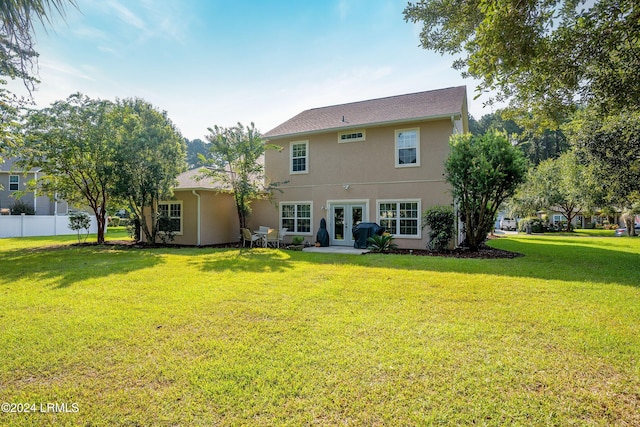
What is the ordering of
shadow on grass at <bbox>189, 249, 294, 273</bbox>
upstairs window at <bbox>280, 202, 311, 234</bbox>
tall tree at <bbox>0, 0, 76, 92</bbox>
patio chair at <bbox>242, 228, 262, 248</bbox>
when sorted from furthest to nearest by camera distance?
1. upstairs window at <bbox>280, 202, 311, 234</bbox>
2. patio chair at <bbox>242, 228, 262, 248</bbox>
3. shadow on grass at <bbox>189, 249, 294, 273</bbox>
4. tall tree at <bbox>0, 0, 76, 92</bbox>

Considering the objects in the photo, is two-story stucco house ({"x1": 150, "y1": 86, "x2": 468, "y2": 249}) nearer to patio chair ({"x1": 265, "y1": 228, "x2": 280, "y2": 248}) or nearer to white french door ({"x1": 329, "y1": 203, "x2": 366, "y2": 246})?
white french door ({"x1": 329, "y1": 203, "x2": 366, "y2": 246})

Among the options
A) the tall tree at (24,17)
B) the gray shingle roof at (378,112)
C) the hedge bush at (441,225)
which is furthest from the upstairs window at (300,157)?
the tall tree at (24,17)

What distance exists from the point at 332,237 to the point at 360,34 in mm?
9137

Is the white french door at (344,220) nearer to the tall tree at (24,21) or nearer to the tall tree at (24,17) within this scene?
the tall tree at (24,21)

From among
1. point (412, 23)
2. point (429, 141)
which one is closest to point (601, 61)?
point (412, 23)

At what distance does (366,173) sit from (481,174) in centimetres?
503

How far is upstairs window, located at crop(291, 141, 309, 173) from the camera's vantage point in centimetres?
1639

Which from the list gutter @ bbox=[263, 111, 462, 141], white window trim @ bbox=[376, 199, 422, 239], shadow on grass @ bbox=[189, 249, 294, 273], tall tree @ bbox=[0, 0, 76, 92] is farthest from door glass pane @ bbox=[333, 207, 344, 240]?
tall tree @ bbox=[0, 0, 76, 92]

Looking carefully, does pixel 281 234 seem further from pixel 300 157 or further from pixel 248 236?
pixel 300 157

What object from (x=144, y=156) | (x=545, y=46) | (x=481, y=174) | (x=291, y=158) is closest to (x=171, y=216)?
(x=144, y=156)

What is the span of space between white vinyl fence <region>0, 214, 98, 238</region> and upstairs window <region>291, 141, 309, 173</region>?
18.0 meters

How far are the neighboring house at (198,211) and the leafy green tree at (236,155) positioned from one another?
0.89m

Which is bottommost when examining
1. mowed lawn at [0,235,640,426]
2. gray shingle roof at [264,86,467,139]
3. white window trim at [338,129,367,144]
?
mowed lawn at [0,235,640,426]

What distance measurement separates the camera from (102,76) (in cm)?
883
